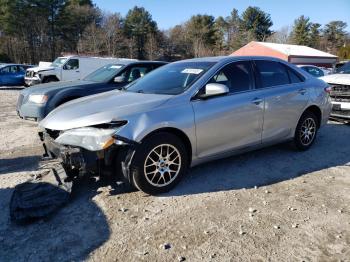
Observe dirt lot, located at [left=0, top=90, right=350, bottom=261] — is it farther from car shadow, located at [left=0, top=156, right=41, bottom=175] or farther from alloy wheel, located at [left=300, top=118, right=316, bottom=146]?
alloy wheel, located at [left=300, top=118, right=316, bottom=146]

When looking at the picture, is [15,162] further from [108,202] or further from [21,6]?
[21,6]

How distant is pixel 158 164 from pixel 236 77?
1.76 metres

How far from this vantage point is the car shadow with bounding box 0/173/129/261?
3.04m

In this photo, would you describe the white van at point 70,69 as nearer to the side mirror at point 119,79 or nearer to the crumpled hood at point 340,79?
the side mirror at point 119,79

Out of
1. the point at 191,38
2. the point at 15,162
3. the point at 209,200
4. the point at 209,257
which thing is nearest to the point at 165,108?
the point at 209,200

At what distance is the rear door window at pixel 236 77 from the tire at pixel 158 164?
1.08 m

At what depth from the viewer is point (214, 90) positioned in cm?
439

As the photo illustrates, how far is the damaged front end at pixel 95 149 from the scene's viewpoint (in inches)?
149

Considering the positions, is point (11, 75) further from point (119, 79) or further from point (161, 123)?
point (161, 123)

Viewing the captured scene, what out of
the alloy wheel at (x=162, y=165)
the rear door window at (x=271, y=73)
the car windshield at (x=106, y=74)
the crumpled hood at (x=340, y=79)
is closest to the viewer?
the alloy wheel at (x=162, y=165)

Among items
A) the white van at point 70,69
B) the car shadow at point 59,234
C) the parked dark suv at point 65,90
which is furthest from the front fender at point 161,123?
the white van at point 70,69

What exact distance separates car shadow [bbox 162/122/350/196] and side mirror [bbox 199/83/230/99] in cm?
114

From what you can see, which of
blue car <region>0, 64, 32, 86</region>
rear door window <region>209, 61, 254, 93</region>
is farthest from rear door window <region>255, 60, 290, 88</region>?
blue car <region>0, 64, 32, 86</region>

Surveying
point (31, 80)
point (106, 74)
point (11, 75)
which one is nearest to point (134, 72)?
point (106, 74)
